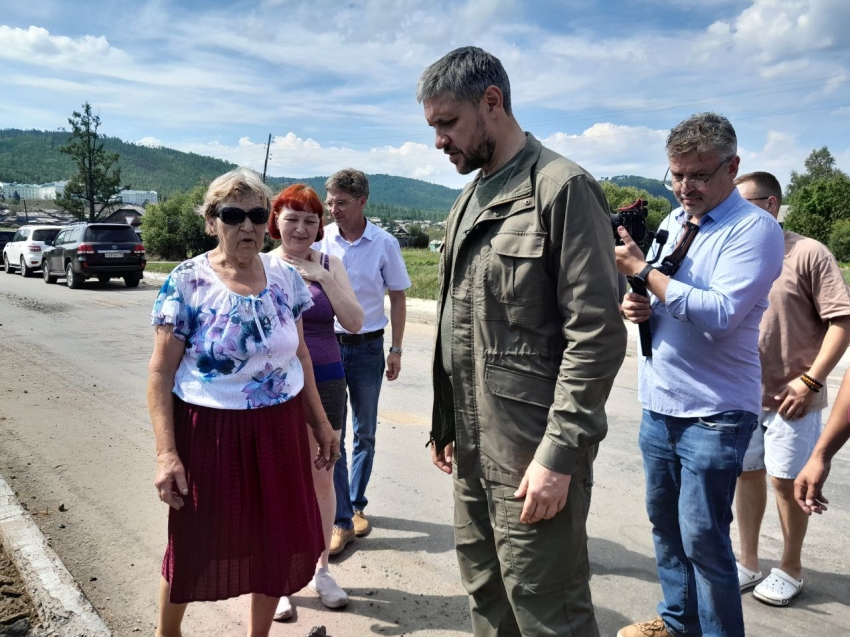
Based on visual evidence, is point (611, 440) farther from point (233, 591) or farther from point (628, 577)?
point (233, 591)

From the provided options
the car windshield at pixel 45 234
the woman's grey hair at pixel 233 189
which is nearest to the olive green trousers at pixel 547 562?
the woman's grey hair at pixel 233 189

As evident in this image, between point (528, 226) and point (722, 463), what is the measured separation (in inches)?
46.4

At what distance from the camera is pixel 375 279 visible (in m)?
3.86

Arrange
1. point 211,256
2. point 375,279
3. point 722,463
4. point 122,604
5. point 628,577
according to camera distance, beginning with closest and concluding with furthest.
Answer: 1. point 722,463
2. point 211,256
3. point 122,604
4. point 628,577
5. point 375,279

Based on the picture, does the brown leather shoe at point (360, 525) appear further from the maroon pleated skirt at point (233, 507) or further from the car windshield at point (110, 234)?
the car windshield at point (110, 234)

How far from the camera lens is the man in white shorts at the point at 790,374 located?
9.60ft

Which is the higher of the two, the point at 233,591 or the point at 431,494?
the point at 233,591

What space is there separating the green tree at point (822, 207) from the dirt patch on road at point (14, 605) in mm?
57031

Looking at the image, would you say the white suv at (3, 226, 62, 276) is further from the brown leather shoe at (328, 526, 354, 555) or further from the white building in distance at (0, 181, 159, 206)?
the white building in distance at (0, 181, 159, 206)

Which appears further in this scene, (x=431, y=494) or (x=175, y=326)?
(x=431, y=494)

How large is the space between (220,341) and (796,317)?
2620 millimetres

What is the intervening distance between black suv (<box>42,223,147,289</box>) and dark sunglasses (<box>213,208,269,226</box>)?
1766 cm

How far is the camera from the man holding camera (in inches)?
88.7

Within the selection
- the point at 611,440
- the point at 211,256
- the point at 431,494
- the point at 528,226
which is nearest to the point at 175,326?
the point at 211,256
